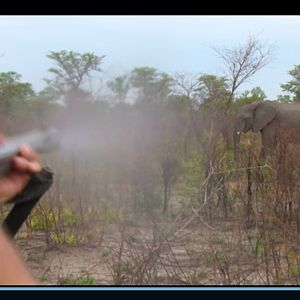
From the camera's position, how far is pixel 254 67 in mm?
1957

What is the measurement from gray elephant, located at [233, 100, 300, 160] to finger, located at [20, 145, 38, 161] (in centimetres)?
124

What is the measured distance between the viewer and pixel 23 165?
79cm

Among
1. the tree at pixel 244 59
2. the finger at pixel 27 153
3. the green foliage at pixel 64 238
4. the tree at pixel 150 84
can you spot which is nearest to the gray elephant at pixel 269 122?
the tree at pixel 244 59

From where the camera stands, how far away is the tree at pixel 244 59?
1.94 m

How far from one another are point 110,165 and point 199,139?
313 mm

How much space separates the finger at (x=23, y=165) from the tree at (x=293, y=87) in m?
1.31

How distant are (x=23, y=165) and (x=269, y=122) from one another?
4.60ft

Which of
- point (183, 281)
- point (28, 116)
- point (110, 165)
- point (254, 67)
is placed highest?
point (254, 67)

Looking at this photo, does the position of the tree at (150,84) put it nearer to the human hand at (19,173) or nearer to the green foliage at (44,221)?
the green foliage at (44,221)

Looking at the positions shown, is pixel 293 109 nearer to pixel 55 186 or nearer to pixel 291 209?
pixel 291 209

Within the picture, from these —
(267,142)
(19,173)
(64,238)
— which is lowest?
(64,238)

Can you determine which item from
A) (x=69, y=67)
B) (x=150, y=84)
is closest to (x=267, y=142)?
(x=150, y=84)

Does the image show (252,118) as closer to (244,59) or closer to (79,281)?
(244,59)

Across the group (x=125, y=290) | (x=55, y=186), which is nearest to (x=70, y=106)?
(x=55, y=186)
